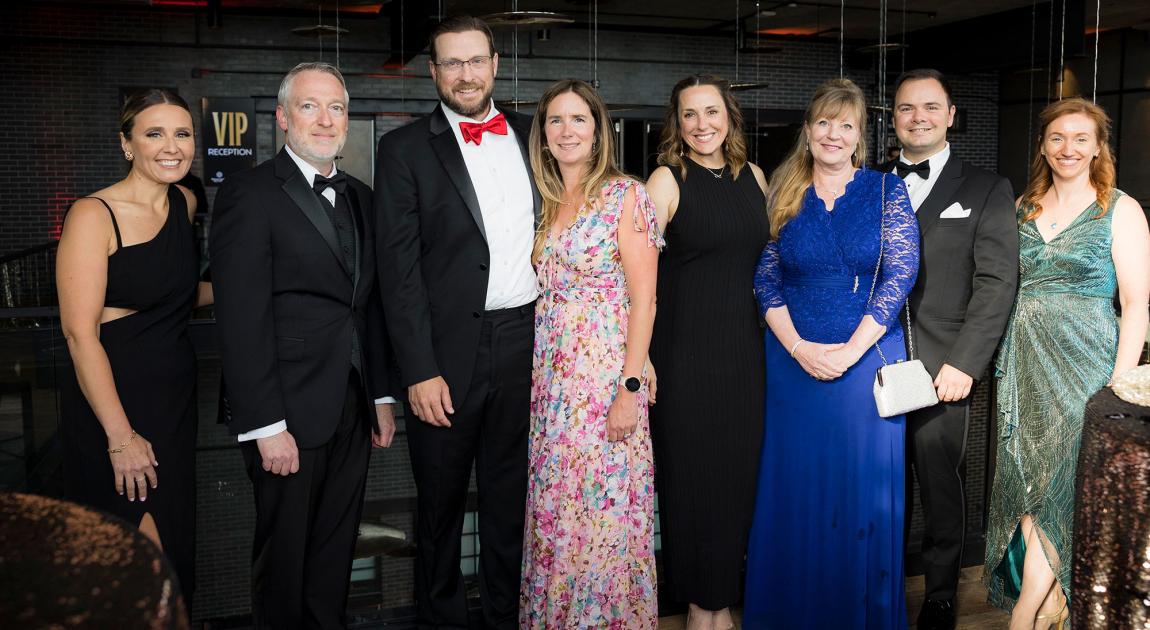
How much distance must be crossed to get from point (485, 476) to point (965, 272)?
63.3 inches

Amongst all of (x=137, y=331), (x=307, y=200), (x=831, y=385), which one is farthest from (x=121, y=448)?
(x=831, y=385)

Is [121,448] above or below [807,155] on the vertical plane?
below

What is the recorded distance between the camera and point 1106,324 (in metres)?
2.88

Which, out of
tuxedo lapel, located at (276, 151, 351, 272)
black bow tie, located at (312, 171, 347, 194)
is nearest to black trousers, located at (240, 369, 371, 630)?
tuxedo lapel, located at (276, 151, 351, 272)

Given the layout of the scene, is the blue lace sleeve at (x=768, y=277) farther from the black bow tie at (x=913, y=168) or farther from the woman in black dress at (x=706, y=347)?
the black bow tie at (x=913, y=168)

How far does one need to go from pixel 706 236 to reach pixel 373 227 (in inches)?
38.6

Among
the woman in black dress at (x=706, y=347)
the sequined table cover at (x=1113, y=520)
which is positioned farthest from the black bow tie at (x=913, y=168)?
the sequined table cover at (x=1113, y=520)

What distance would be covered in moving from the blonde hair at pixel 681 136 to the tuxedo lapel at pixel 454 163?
0.66 meters

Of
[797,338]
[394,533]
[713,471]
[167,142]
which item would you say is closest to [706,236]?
[797,338]

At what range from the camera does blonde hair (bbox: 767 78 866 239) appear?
9.34 ft

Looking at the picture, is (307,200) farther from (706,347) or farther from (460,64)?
(706,347)

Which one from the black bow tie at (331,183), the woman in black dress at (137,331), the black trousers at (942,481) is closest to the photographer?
the woman in black dress at (137,331)

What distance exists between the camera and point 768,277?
9.82 feet

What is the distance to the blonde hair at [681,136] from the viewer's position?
2922 mm
